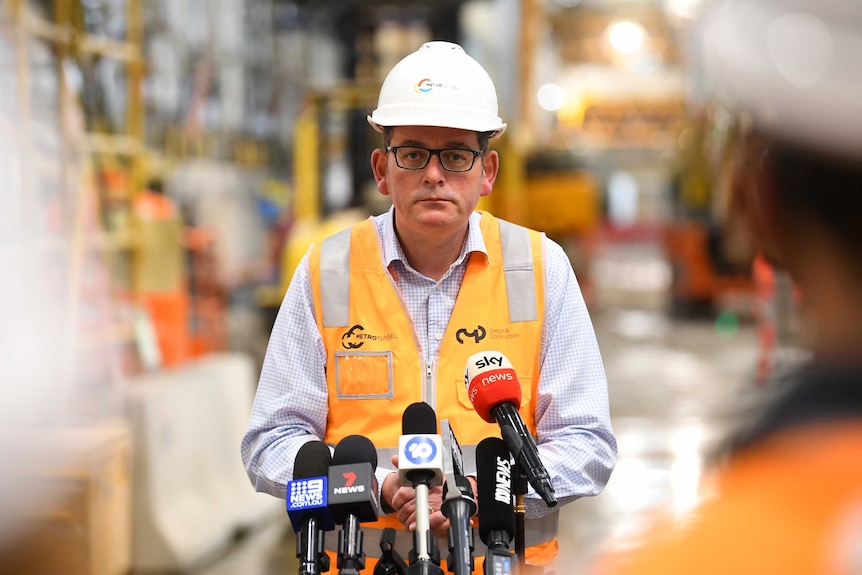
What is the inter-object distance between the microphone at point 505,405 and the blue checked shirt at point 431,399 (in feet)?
1.22

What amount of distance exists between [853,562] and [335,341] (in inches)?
72.1

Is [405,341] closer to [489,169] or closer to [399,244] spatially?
[399,244]

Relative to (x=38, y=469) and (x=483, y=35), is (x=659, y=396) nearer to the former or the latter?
(x=483, y=35)

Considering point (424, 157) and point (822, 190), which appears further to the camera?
point (424, 157)

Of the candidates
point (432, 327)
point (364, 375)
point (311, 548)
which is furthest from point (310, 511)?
point (432, 327)

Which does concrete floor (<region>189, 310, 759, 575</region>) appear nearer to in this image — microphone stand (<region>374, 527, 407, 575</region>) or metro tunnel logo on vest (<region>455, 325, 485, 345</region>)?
microphone stand (<region>374, 527, 407, 575</region>)

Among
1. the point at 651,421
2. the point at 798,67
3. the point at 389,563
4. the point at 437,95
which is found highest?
the point at 437,95

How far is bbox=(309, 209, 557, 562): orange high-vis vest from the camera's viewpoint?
2508 mm

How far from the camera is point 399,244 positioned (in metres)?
2.66

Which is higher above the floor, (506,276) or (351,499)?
(506,276)

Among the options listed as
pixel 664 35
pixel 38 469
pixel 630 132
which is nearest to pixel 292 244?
pixel 38 469

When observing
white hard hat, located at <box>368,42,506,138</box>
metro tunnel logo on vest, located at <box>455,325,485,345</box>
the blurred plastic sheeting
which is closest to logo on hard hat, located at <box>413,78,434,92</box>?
white hard hat, located at <box>368,42,506,138</box>

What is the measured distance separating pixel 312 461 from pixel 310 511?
0.11 meters

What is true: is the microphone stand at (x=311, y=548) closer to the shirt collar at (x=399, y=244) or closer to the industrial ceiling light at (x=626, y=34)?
the shirt collar at (x=399, y=244)
